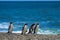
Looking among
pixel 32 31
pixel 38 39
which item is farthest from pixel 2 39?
pixel 32 31

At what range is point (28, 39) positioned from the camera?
18562 millimetres

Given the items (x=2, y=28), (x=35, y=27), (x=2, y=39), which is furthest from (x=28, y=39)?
(x=2, y=28)

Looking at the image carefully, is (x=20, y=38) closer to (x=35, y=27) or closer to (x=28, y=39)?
(x=28, y=39)

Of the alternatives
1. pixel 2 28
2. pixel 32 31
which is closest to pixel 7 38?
pixel 32 31

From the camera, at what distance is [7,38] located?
18.7 m

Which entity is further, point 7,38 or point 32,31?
point 32,31

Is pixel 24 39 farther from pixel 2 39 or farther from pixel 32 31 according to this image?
pixel 32 31

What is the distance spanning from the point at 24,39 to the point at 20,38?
0.32 metres

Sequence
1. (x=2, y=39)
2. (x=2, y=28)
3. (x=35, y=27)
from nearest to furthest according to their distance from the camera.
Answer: (x=2, y=39)
(x=35, y=27)
(x=2, y=28)

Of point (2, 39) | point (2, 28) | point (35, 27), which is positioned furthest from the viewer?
point (2, 28)

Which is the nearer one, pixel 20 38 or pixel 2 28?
pixel 20 38

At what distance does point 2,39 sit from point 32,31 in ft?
20.4

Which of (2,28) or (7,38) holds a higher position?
(7,38)

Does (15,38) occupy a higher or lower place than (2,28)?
higher
